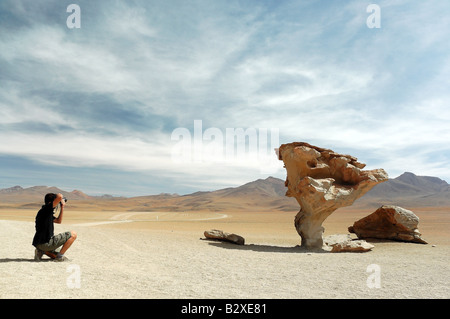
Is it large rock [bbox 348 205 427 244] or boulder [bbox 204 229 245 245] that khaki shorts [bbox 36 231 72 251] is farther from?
large rock [bbox 348 205 427 244]

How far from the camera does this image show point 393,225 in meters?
19.5

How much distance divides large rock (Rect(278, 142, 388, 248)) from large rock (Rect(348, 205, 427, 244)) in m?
3.46

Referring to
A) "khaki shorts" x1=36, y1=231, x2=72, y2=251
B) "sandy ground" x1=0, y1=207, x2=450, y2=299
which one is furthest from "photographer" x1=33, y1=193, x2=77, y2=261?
"sandy ground" x1=0, y1=207, x2=450, y2=299

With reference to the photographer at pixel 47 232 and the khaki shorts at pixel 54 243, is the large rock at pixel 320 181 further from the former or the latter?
the photographer at pixel 47 232

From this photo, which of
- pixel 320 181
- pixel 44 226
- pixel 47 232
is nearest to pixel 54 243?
pixel 47 232

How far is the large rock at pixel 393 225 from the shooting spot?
1878 centimetres

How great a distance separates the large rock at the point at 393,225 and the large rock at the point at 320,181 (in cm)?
346

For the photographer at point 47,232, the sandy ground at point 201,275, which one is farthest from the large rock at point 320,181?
the photographer at point 47,232

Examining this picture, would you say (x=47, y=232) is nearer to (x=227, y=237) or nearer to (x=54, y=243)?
(x=54, y=243)

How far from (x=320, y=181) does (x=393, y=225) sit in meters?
7.04
